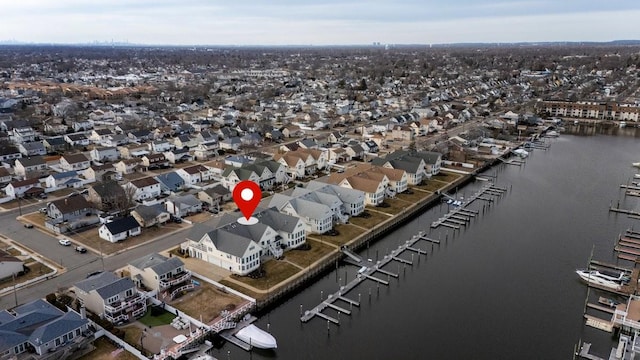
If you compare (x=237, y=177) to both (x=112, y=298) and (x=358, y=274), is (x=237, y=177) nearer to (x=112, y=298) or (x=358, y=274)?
(x=358, y=274)

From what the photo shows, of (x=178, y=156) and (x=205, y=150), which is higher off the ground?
(x=205, y=150)

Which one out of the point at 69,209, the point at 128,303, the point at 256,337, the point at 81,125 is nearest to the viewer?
the point at 256,337

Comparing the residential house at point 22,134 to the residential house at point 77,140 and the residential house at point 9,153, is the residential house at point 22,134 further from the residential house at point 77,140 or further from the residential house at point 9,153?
the residential house at point 9,153

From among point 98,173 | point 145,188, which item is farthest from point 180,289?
point 98,173

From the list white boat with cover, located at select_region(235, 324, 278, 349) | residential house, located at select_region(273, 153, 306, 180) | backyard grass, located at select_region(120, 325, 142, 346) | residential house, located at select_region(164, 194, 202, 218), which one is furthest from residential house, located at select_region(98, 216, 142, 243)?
residential house, located at select_region(273, 153, 306, 180)

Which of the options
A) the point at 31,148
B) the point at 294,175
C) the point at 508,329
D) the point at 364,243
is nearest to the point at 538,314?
the point at 508,329

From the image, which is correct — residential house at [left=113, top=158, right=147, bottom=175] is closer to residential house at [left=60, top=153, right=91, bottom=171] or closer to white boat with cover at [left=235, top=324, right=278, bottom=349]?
residential house at [left=60, top=153, right=91, bottom=171]
